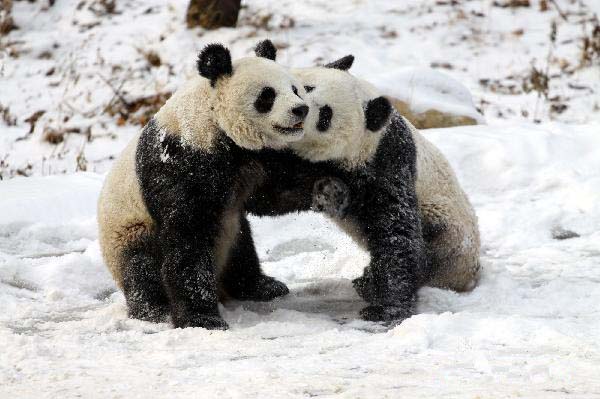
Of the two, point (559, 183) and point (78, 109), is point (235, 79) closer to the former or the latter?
point (559, 183)

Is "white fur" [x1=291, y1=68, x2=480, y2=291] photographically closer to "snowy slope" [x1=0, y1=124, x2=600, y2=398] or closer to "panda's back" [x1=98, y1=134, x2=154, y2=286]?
"snowy slope" [x1=0, y1=124, x2=600, y2=398]

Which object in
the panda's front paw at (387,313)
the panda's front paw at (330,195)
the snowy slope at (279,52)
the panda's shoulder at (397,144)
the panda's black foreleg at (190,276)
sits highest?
the panda's shoulder at (397,144)

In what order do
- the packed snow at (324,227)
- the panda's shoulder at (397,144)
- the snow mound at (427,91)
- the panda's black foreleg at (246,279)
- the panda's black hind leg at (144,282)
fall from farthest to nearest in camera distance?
the snow mound at (427,91), the panda's black foreleg at (246,279), the panda's shoulder at (397,144), the panda's black hind leg at (144,282), the packed snow at (324,227)

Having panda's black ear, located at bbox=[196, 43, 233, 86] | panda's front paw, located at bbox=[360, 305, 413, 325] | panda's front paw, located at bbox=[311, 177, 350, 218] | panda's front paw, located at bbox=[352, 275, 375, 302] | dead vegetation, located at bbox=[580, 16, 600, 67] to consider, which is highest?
panda's black ear, located at bbox=[196, 43, 233, 86]

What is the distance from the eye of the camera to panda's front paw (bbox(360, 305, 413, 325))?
17.4 ft

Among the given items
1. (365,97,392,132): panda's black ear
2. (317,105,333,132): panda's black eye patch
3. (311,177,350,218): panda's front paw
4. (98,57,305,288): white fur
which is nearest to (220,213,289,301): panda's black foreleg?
(98,57,305,288): white fur

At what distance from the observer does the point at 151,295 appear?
5.47m

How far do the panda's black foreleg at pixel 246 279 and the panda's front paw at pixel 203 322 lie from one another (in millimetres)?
890

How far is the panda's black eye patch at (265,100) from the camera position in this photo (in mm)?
4980

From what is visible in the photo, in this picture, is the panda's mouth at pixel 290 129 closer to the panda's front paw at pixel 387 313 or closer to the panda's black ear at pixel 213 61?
the panda's black ear at pixel 213 61

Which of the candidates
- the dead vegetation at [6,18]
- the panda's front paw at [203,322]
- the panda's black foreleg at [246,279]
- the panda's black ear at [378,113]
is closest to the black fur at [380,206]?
the panda's black ear at [378,113]

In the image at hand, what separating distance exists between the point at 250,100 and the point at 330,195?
2.70 ft

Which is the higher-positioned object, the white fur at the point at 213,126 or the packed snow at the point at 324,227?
the white fur at the point at 213,126

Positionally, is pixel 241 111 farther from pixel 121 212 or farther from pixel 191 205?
pixel 121 212
